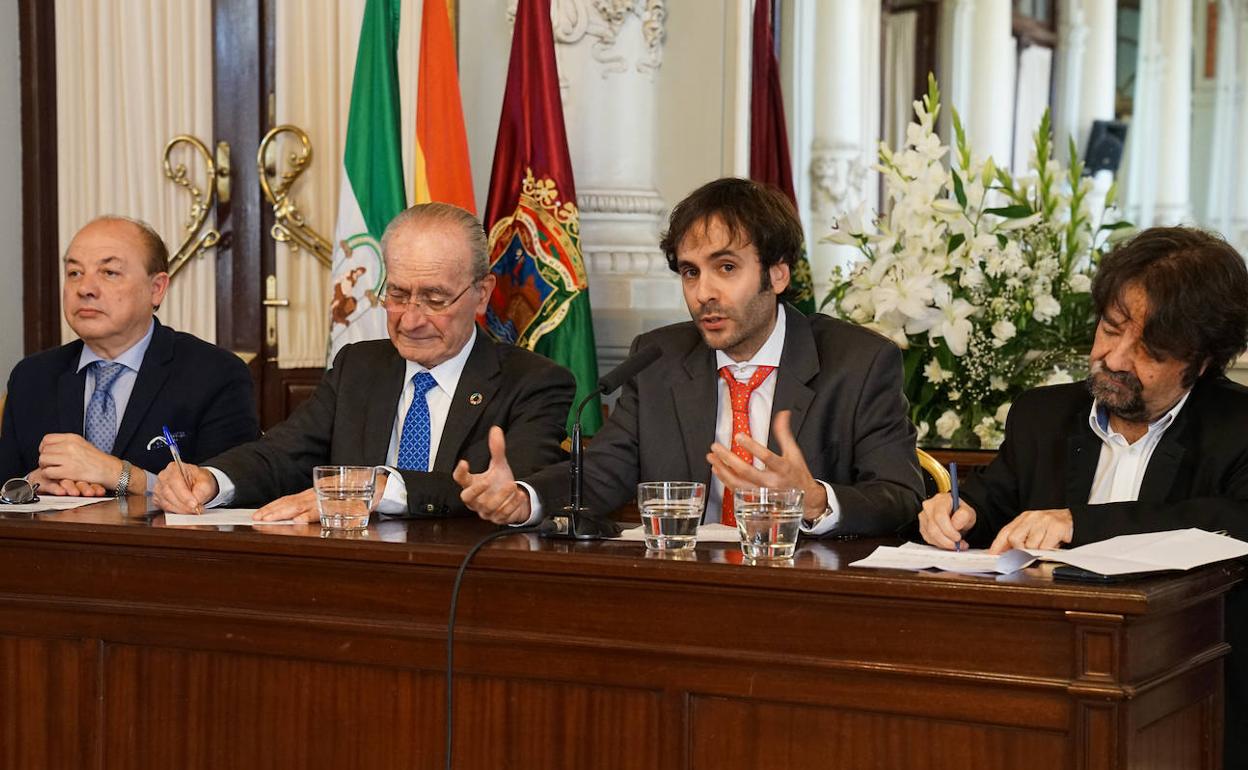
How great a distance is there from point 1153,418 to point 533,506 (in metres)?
1.05

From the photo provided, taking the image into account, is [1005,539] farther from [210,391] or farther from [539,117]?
[539,117]

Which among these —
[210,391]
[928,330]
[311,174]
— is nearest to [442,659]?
[210,391]

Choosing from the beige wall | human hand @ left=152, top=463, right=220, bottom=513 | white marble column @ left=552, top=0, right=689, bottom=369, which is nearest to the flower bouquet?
white marble column @ left=552, top=0, right=689, bottom=369

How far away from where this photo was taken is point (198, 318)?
5.24m

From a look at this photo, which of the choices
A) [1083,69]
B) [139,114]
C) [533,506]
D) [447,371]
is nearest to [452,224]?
[447,371]

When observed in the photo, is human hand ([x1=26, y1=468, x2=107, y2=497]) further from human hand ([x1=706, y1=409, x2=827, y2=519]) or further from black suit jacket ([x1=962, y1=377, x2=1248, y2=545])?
black suit jacket ([x1=962, y1=377, x2=1248, y2=545])

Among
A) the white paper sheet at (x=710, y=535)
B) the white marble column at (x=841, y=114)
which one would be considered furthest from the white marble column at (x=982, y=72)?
the white paper sheet at (x=710, y=535)

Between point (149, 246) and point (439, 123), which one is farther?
point (439, 123)

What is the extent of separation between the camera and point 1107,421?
8.98ft

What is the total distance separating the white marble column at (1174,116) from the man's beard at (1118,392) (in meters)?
2.37

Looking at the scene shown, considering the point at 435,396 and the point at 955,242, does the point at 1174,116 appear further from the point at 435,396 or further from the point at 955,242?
the point at 435,396

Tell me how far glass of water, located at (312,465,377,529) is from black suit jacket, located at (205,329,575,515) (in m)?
0.53

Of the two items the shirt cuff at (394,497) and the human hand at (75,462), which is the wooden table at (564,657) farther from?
the human hand at (75,462)

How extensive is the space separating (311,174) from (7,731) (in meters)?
2.69
